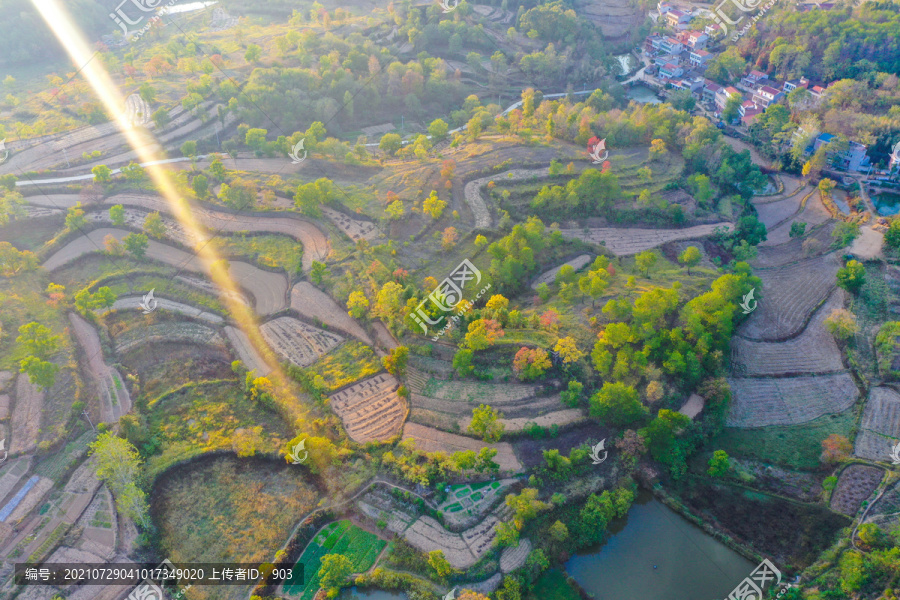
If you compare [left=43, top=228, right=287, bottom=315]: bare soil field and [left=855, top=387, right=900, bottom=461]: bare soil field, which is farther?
[left=43, top=228, right=287, bottom=315]: bare soil field

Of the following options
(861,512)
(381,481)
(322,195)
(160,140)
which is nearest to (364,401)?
(381,481)

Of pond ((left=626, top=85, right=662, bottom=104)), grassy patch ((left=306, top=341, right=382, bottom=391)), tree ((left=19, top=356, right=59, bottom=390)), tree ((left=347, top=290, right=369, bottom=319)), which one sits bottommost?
pond ((left=626, top=85, right=662, bottom=104))

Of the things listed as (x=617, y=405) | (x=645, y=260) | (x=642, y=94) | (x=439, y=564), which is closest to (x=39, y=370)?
(x=439, y=564)

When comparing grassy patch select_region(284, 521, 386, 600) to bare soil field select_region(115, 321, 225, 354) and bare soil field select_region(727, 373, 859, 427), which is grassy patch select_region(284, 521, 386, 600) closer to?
bare soil field select_region(115, 321, 225, 354)
